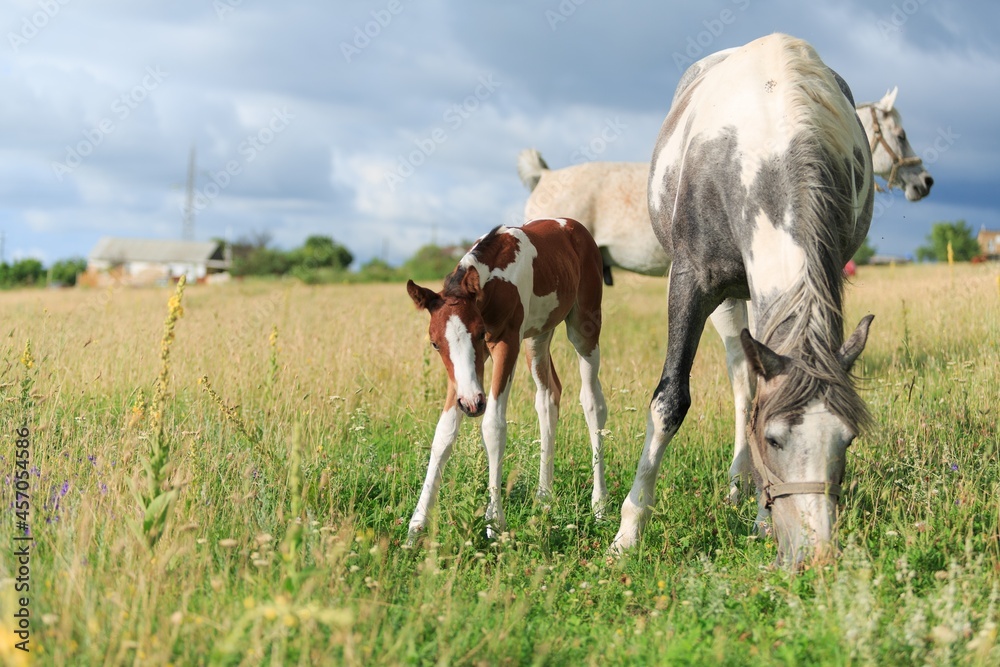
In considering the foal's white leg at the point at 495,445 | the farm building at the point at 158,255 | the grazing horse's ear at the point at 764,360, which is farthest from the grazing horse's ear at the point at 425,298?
the farm building at the point at 158,255

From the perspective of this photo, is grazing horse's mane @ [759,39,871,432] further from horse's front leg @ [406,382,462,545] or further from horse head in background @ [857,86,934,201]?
horse head in background @ [857,86,934,201]

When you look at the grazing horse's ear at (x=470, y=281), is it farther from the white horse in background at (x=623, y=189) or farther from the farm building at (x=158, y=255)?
the farm building at (x=158, y=255)

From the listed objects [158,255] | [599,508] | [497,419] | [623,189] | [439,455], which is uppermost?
[158,255]

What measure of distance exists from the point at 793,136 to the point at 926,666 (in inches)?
97.0

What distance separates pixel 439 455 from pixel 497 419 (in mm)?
357

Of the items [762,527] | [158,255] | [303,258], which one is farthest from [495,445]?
[158,255]

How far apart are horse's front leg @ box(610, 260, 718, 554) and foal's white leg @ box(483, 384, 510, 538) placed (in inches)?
25.2

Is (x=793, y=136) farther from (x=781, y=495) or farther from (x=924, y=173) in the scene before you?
(x=924, y=173)

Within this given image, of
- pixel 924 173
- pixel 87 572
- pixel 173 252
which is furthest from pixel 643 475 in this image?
pixel 173 252

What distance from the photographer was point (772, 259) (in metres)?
3.65

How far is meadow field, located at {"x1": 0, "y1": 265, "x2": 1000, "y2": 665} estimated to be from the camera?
8.11 ft

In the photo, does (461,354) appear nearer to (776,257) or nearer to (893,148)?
(776,257)

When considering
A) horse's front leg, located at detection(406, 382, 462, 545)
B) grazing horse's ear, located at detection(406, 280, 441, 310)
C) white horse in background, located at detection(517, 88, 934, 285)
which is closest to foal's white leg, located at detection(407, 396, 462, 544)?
horse's front leg, located at detection(406, 382, 462, 545)

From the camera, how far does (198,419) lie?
16.2ft
